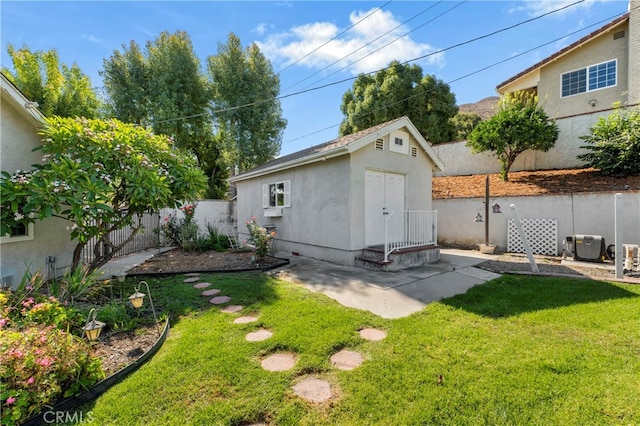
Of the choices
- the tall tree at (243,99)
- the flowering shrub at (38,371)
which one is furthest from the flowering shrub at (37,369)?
the tall tree at (243,99)

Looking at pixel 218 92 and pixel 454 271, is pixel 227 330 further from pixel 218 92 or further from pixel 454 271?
A: pixel 218 92

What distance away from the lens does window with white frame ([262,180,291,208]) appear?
9.75 meters

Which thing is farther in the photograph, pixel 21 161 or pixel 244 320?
pixel 21 161

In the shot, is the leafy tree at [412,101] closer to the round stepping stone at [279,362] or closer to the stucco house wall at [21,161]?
the stucco house wall at [21,161]

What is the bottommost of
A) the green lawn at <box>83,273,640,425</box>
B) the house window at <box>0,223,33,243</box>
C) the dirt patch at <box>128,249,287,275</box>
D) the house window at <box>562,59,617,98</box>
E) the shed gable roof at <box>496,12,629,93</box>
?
the green lawn at <box>83,273,640,425</box>

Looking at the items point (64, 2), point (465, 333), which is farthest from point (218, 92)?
point (465, 333)

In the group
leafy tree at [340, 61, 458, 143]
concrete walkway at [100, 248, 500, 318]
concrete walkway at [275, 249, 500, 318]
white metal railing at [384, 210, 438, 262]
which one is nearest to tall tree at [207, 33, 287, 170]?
leafy tree at [340, 61, 458, 143]

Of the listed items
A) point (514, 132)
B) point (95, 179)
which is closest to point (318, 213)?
point (95, 179)

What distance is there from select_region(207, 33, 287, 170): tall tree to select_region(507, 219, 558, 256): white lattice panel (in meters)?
15.2

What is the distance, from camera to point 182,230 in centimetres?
1058

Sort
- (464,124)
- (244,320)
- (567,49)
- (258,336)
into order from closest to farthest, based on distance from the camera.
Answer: (258,336)
(244,320)
(567,49)
(464,124)

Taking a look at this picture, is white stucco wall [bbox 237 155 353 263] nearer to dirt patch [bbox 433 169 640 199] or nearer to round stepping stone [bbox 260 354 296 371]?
round stepping stone [bbox 260 354 296 371]

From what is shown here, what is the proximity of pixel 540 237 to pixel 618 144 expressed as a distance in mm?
4184

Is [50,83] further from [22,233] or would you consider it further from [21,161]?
[22,233]
